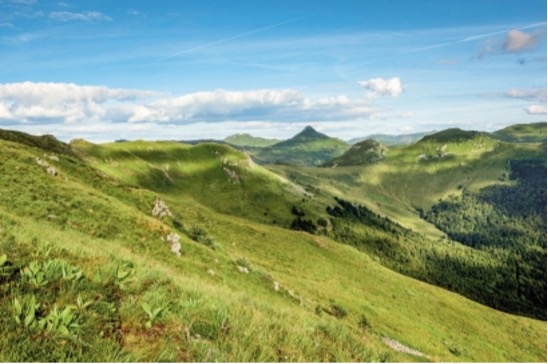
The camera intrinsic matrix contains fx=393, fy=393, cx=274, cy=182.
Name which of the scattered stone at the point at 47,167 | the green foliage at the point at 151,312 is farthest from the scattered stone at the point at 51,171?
the green foliage at the point at 151,312

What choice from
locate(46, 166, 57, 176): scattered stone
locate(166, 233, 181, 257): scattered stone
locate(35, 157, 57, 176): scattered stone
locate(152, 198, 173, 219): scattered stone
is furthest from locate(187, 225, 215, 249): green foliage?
locate(35, 157, 57, 176): scattered stone

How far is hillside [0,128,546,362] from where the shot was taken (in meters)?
7.49

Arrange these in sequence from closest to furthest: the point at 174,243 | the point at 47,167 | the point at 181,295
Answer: the point at 181,295
the point at 174,243
the point at 47,167

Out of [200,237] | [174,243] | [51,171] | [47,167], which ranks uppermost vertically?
[47,167]

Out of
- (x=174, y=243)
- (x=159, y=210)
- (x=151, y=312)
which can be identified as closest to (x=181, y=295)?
(x=151, y=312)

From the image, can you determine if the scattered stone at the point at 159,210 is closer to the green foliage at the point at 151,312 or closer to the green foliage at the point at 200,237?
the green foliage at the point at 200,237

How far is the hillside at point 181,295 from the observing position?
749cm

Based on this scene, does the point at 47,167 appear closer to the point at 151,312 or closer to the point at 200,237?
the point at 200,237

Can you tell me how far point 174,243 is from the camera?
3653 cm

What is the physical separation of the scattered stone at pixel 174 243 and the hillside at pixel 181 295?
0.19m

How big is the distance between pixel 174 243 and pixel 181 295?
27.6 metres

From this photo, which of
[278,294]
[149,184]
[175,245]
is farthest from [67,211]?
[149,184]

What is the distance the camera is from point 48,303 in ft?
25.6

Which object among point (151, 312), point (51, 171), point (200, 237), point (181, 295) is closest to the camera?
point (151, 312)
